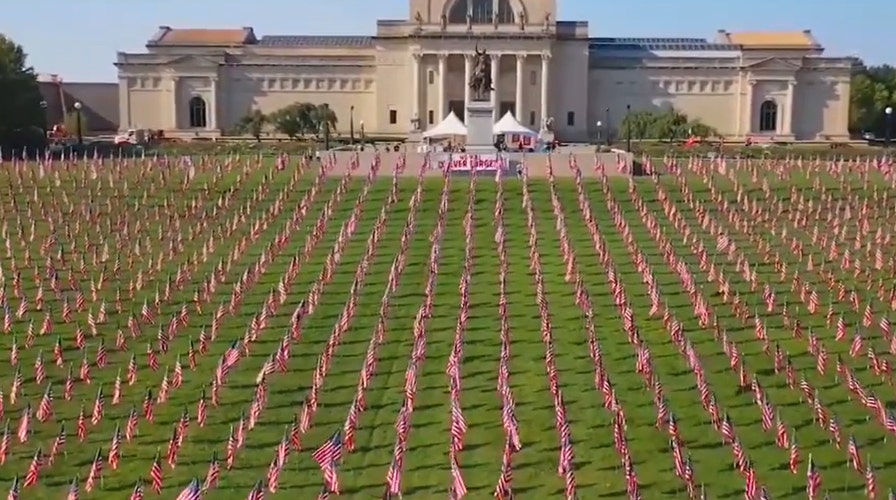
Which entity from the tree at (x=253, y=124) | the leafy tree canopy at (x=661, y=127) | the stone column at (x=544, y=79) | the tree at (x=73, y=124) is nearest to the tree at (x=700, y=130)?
the leafy tree canopy at (x=661, y=127)

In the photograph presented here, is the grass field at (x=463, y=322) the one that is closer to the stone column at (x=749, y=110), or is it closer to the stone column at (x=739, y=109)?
the stone column at (x=749, y=110)

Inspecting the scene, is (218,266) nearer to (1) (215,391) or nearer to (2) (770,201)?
(1) (215,391)

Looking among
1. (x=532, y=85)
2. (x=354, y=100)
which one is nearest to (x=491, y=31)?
(x=532, y=85)

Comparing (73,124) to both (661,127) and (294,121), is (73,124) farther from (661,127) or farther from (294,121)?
(661,127)

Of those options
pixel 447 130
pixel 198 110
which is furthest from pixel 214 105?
pixel 447 130

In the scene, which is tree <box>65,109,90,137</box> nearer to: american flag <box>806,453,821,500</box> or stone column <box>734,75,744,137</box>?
stone column <box>734,75,744,137</box>
